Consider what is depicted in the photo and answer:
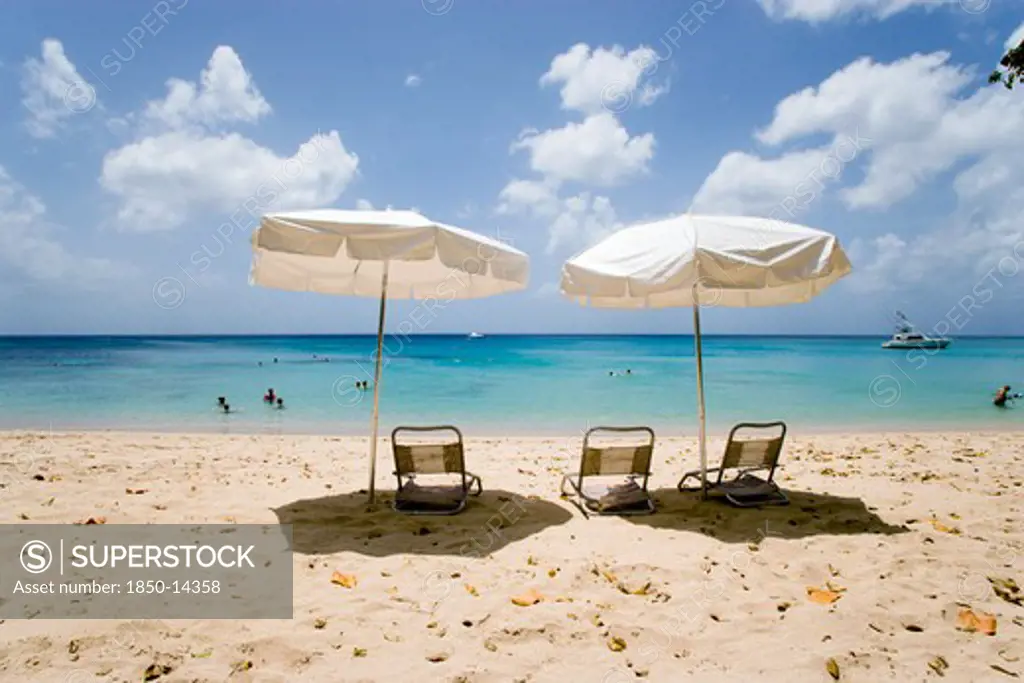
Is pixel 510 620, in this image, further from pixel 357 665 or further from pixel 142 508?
pixel 142 508

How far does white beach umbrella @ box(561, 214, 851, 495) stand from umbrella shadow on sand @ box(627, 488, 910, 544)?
79.2 inches

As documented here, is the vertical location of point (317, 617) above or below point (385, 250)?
below

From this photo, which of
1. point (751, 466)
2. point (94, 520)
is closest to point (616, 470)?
point (751, 466)

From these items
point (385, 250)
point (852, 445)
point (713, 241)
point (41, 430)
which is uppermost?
point (713, 241)

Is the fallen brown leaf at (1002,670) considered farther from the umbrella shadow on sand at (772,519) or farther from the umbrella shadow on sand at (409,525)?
the umbrella shadow on sand at (409,525)

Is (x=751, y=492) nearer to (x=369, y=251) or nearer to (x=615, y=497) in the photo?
(x=615, y=497)

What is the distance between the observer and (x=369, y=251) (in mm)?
3926

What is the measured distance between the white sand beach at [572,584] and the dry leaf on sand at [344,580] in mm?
37

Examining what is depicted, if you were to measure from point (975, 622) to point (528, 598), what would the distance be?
2.49 metres

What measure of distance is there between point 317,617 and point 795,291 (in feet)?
18.0

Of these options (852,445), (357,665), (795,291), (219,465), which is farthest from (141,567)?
(852,445)

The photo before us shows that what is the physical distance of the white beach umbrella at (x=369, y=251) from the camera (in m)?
3.90

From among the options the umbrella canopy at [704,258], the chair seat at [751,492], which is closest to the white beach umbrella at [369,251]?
the umbrella canopy at [704,258]

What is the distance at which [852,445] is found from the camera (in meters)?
9.01
